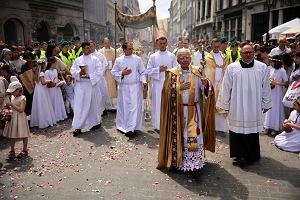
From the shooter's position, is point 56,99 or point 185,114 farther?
point 56,99

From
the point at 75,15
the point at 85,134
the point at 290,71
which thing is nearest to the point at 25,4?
the point at 75,15

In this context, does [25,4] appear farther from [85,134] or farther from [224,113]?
[224,113]

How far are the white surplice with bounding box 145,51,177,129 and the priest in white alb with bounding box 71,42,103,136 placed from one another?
130 cm

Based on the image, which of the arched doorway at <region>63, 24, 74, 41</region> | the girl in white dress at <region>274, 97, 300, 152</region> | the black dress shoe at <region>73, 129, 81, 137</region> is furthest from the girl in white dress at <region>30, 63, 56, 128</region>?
the arched doorway at <region>63, 24, 74, 41</region>

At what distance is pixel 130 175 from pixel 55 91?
15.5 feet

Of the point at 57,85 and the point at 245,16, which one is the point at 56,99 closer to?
the point at 57,85

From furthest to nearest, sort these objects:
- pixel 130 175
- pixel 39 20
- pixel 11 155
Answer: pixel 39 20, pixel 11 155, pixel 130 175

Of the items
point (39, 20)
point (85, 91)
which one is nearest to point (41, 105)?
point (85, 91)

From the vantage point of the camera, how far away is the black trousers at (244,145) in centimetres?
572

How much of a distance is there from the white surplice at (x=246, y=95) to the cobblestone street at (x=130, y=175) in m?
0.77

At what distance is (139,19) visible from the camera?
1136 centimetres

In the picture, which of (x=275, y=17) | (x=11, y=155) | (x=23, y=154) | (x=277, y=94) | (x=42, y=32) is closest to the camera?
(x=11, y=155)

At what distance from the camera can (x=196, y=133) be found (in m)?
5.14

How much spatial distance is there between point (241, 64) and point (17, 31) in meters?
21.8
